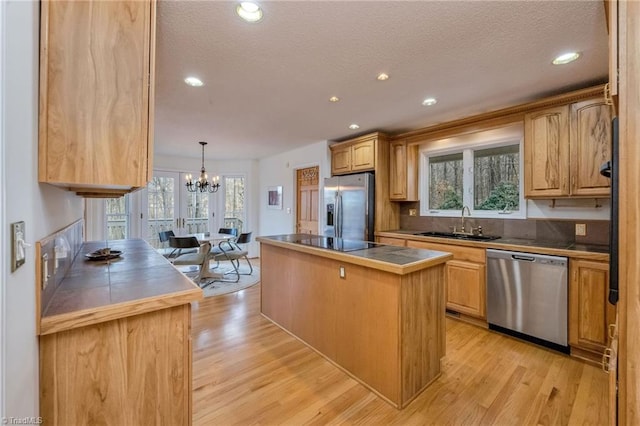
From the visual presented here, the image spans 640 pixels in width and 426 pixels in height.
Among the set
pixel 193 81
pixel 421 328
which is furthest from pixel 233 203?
pixel 421 328

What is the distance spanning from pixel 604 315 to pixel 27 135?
354cm

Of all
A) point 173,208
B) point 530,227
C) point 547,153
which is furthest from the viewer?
point 173,208

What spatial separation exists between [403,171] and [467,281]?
5.55 feet

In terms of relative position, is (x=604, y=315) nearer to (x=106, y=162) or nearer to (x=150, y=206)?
(x=106, y=162)

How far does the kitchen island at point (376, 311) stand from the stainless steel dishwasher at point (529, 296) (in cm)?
107

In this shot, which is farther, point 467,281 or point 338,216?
point 338,216

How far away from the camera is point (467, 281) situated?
299 centimetres

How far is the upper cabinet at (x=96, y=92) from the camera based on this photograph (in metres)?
1.00

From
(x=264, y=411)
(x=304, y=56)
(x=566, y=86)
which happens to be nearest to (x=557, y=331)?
(x=566, y=86)

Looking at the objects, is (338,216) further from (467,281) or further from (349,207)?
(467,281)

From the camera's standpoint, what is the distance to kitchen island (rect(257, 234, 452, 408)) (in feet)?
5.80

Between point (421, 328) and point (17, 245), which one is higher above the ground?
point (17, 245)

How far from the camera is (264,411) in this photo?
1721 millimetres

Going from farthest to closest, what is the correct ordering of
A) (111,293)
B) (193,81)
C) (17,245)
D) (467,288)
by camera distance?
1. (467,288)
2. (193,81)
3. (111,293)
4. (17,245)
